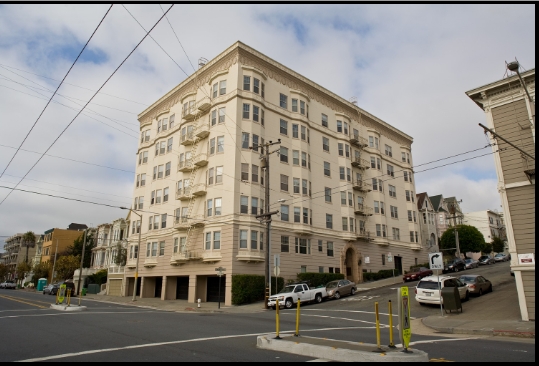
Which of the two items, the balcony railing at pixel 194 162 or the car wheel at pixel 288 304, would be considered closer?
the car wheel at pixel 288 304

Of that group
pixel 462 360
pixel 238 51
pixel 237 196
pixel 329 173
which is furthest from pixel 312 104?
pixel 462 360

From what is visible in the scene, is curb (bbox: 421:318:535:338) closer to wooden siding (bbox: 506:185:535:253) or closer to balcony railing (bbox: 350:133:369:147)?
wooden siding (bbox: 506:185:535:253)

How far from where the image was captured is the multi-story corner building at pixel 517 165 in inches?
662

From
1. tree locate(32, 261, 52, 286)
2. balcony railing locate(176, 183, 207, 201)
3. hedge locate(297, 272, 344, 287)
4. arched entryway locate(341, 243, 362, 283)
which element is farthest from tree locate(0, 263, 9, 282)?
hedge locate(297, 272, 344, 287)

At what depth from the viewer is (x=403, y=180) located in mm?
52406

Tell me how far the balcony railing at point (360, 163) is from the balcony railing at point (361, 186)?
76.5 inches

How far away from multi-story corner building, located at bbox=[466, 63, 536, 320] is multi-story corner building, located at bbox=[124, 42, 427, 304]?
14.9 meters

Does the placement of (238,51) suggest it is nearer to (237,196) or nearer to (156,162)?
(237,196)

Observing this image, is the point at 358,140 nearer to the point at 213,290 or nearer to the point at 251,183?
the point at 251,183

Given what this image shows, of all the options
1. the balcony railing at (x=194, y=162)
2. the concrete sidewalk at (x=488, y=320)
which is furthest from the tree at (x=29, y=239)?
the concrete sidewalk at (x=488, y=320)

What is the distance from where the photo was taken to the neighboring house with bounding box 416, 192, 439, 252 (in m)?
62.3

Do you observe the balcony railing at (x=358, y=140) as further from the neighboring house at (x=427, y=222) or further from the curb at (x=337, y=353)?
the curb at (x=337, y=353)

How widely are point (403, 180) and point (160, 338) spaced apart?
46.9 m

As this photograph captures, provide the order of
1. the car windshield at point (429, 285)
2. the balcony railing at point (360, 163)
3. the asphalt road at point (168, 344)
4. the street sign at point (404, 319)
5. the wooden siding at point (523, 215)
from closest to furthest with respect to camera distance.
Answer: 1. the street sign at point (404, 319)
2. the asphalt road at point (168, 344)
3. the wooden siding at point (523, 215)
4. the car windshield at point (429, 285)
5. the balcony railing at point (360, 163)
